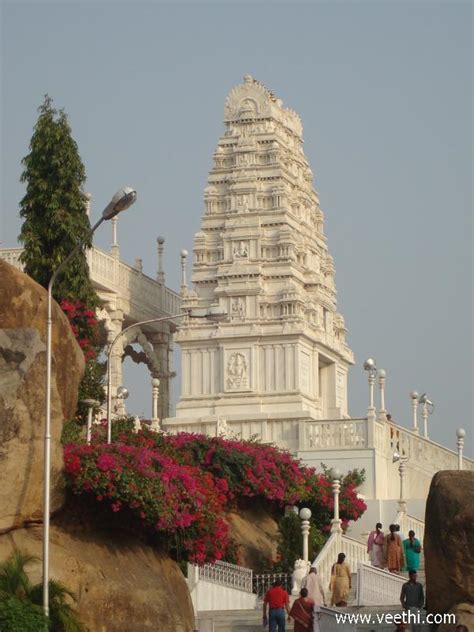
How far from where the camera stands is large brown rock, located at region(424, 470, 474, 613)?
31.0m

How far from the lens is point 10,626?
30.3 metres

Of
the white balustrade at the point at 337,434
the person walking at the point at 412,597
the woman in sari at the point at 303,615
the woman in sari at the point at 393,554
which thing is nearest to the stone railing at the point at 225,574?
the woman in sari at the point at 393,554

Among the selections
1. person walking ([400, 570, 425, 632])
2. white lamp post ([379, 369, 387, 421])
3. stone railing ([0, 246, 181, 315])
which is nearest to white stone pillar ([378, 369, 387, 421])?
white lamp post ([379, 369, 387, 421])

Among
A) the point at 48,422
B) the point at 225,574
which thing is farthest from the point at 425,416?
the point at 48,422

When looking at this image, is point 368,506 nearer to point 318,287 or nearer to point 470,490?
point 318,287

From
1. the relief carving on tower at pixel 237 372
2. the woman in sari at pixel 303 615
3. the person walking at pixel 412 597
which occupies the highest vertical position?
the relief carving on tower at pixel 237 372

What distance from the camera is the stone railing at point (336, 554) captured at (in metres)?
43.2

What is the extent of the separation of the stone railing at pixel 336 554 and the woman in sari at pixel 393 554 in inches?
84.7

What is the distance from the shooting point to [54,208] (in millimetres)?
47531

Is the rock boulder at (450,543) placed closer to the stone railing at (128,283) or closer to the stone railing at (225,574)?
the stone railing at (225,574)

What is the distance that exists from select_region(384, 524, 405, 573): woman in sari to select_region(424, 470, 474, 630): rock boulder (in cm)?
875

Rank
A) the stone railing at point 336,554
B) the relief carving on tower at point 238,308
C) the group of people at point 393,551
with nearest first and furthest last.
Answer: the group of people at point 393,551
the stone railing at point 336,554
the relief carving on tower at point 238,308

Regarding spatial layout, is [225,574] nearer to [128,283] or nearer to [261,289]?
[261,289]

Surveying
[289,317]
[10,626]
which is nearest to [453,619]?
[10,626]
